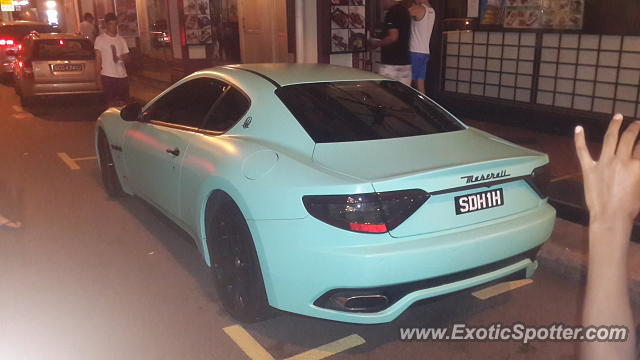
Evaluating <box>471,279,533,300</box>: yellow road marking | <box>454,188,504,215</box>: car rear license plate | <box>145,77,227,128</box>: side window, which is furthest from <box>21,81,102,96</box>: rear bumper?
<box>454,188,504,215</box>: car rear license plate

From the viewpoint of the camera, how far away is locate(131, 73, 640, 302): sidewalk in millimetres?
4684

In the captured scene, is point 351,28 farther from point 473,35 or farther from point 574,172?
point 574,172

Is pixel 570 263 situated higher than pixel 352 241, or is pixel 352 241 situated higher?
pixel 352 241

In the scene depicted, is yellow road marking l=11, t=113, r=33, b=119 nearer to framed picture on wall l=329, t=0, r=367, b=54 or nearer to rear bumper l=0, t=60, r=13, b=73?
rear bumper l=0, t=60, r=13, b=73

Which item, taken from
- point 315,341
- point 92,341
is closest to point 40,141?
point 92,341

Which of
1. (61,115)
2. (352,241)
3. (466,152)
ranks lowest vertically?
(61,115)

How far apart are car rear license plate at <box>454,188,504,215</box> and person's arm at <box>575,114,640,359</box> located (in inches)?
70.1

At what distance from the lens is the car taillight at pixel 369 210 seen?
10.2 ft

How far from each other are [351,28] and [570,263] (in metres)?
6.55

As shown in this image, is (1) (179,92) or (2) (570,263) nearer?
(2) (570,263)

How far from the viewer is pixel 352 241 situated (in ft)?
10.2

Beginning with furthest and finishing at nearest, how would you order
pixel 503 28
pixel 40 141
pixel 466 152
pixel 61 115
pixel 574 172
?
1. pixel 61 115
2. pixel 40 141
3. pixel 503 28
4. pixel 574 172
5. pixel 466 152

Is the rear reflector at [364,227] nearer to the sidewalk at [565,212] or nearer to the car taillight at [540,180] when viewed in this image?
the car taillight at [540,180]

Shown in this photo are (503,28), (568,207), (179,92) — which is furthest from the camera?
(503,28)
